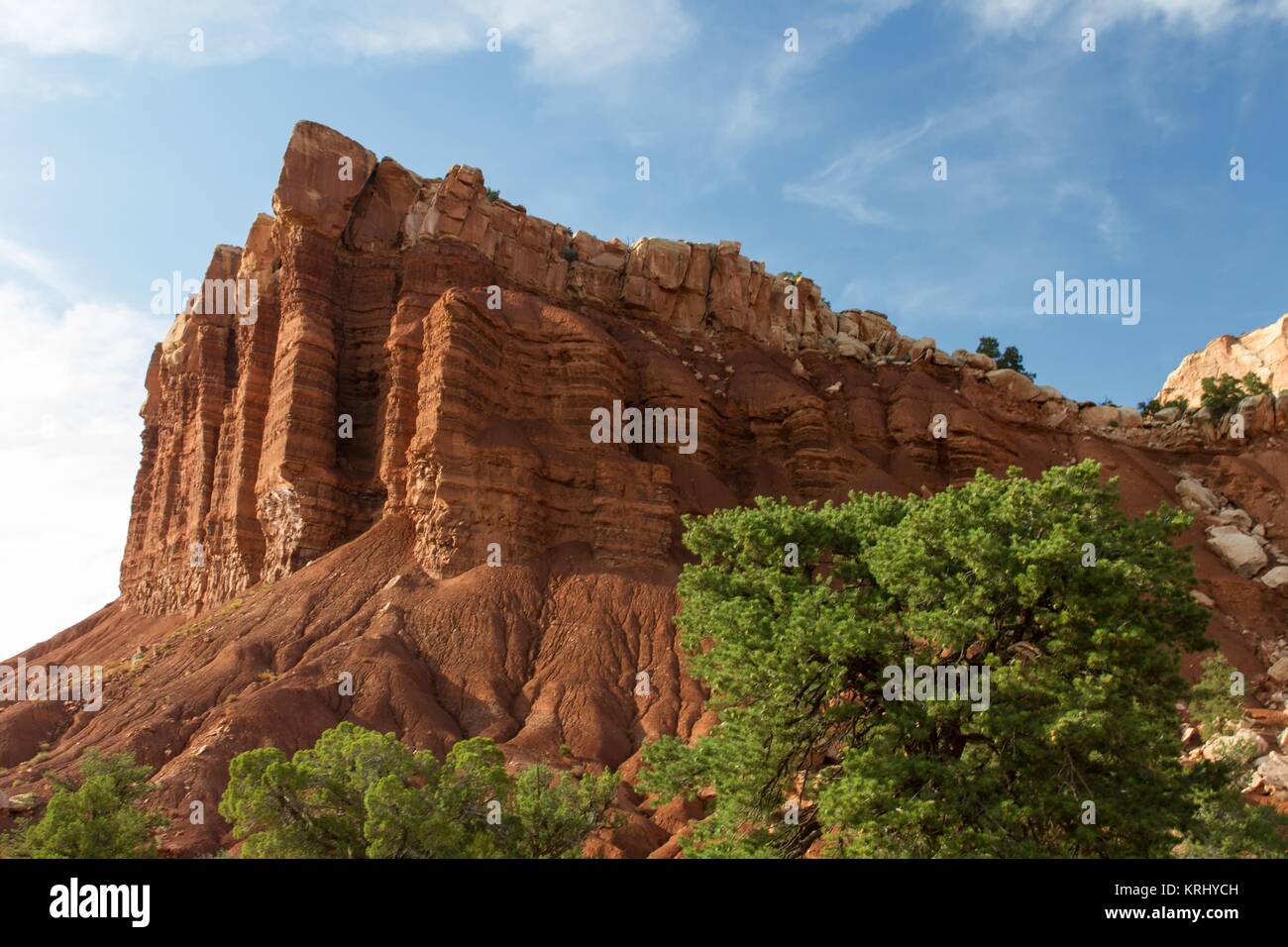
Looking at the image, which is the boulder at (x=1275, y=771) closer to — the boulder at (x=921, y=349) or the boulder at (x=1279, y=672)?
the boulder at (x=1279, y=672)

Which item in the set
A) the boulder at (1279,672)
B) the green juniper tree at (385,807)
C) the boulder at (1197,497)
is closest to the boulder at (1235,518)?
the boulder at (1197,497)

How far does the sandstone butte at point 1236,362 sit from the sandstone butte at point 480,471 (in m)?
12.2

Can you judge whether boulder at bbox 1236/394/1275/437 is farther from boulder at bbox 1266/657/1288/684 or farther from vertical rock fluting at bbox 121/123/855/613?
vertical rock fluting at bbox 121/123/855/613

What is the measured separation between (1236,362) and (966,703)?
69.8 metres

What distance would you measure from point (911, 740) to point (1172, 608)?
6.10 m

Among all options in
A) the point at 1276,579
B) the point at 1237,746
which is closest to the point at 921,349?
the point at 1276,579

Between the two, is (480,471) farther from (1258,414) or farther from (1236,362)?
(1236,362)

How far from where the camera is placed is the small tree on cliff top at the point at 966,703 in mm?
20312

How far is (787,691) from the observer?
75.8ft

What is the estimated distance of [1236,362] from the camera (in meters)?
78.8

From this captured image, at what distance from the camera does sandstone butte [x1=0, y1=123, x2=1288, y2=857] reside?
42812 mm

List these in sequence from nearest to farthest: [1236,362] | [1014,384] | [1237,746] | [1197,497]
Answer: [1237,746]
[1197,497]
[1014,384]
[1236,362]
